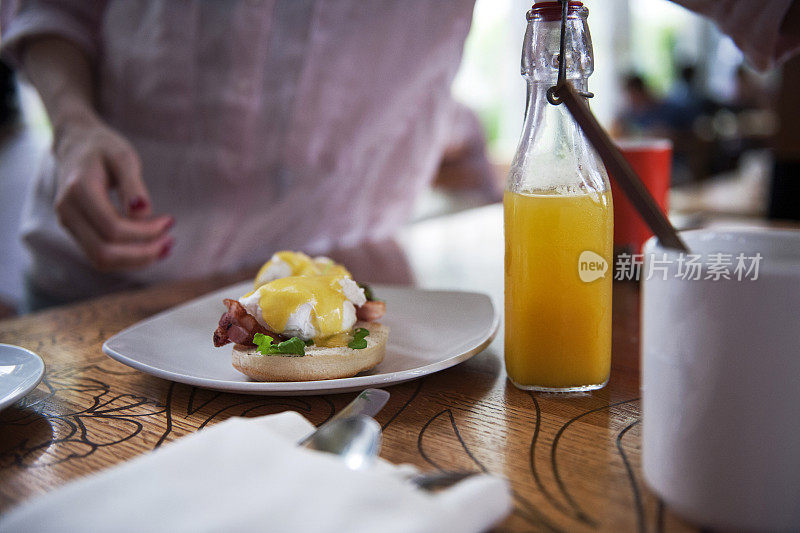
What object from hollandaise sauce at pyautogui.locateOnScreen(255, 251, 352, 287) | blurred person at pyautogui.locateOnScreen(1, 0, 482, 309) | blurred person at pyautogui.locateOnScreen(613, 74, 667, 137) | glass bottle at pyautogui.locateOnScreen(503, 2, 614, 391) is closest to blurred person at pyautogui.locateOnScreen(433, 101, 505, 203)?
blurred person at pyautogui.locateOnScreen(1, 0, 482, 309)

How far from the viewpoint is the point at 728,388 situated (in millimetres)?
397

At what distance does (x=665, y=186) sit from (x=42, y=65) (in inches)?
51.3

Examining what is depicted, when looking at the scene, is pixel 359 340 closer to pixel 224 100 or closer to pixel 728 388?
pixel 728 388

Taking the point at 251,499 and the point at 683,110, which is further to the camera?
the point at 683,110

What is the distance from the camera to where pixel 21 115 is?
255cm

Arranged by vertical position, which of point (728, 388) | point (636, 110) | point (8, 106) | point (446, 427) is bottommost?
point (446, 427)

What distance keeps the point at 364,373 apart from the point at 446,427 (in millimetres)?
145

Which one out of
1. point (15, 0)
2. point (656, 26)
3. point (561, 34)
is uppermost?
point (656, 26)

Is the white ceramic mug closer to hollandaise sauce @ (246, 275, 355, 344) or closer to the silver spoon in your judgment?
the silver spoon

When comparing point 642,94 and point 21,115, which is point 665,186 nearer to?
point 21,115

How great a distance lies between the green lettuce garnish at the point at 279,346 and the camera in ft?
2.11

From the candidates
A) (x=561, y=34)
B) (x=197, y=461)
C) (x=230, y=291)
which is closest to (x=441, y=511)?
(x=197, y=461)

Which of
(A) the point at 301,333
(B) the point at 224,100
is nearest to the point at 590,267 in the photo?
(A) the point at 301,333

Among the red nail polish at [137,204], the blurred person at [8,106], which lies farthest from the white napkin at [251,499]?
the blurred person at [8,106]
